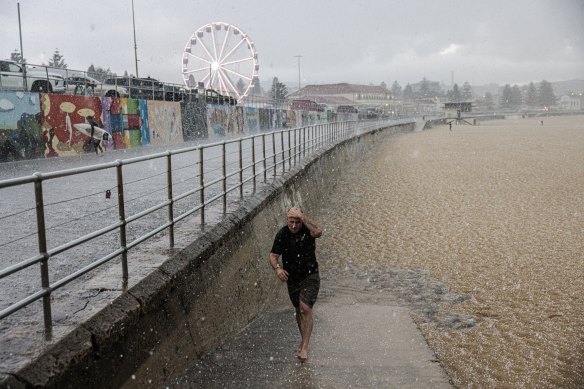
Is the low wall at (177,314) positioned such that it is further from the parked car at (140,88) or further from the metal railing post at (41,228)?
the parked car at (140,88)

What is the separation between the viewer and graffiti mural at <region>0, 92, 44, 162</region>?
1566 cm

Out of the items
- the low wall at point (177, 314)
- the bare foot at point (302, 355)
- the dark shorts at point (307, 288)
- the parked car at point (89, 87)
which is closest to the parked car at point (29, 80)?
the parked car at point (89, 87)

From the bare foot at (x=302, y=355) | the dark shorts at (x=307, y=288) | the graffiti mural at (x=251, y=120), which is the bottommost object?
the bare foot at (x=302, y=355)

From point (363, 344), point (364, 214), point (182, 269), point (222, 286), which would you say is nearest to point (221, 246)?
point (222, 286)

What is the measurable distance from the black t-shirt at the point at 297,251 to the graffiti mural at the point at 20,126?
1197 cm

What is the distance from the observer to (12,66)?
18.6 m

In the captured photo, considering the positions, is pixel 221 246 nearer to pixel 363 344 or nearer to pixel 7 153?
pixel 363 344

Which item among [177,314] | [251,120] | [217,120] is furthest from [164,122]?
[177,314]

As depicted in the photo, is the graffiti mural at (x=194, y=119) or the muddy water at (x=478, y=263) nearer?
the muddy water at (x=478, y=263)

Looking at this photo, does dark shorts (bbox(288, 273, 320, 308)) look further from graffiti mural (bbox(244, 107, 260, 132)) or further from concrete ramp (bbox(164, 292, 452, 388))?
graffiti mural (bbox(244, 107, 260, 132))

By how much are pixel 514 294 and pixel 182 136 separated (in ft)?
68.9

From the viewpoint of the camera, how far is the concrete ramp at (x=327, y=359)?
228 inches

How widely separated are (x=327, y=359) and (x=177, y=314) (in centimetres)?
190

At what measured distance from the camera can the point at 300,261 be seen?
6.05 meters
